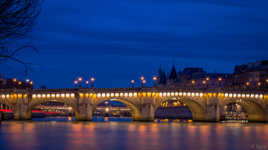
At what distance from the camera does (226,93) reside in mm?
101562

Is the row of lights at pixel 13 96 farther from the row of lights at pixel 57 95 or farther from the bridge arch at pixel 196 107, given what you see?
the bridge arch at pixel 196 107

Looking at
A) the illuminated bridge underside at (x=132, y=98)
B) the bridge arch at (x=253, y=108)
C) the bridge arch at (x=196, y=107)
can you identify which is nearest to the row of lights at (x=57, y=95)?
the illuminated bridge underside at (x=132, y=98)

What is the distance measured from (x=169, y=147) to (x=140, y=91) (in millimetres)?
57249

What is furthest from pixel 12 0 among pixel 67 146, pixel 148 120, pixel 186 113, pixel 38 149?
pixel 186 113

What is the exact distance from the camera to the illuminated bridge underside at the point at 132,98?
317 ft

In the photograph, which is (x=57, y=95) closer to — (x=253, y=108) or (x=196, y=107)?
(x=196, y=107)

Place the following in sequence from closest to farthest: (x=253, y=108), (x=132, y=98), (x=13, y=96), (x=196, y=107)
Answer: (x=132, y=98)
(x=13, y=96)
(x=196, y=107)
(x=253, y=108)

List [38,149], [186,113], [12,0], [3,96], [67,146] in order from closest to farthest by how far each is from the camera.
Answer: [12,0] → [38,149] → [67,146] → [3,96] → [186,113]

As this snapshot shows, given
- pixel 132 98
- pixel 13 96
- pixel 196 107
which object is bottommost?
pixel 196 107

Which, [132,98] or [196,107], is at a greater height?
[132,98]

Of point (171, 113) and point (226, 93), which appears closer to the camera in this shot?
point (226, 93)

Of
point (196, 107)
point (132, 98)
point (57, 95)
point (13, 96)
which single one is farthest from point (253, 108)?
point (13, 96)

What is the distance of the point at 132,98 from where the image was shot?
9694 centimetres

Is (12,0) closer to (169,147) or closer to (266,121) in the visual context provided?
(169,147)
